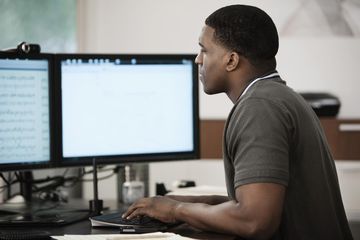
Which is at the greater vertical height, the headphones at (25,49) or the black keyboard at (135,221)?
the headphones at (25,49)

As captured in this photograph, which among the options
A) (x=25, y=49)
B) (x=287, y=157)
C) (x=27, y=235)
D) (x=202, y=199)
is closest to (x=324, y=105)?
(x=202, y=199)

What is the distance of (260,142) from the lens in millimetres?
1460

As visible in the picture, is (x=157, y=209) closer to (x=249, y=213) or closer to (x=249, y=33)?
(x=249, y=213)

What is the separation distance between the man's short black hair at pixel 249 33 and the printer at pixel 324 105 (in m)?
2.22

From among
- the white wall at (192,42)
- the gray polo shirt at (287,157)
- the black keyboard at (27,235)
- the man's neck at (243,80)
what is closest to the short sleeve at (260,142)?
the gray polo shirt at (287,157)

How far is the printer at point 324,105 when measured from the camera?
3.78 metres

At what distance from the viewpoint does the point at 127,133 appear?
6.91ft

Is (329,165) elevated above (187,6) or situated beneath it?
situated beneath

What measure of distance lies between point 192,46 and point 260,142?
2.68m

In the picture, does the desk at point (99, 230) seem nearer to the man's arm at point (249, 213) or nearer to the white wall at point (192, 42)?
the man's arm at point (249, 213)

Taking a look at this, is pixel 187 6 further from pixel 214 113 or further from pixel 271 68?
pixel 271 68

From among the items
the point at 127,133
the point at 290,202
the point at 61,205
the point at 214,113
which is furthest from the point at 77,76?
the point at 214,113

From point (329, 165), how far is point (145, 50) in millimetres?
2655

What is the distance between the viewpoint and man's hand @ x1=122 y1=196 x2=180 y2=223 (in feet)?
5.41
